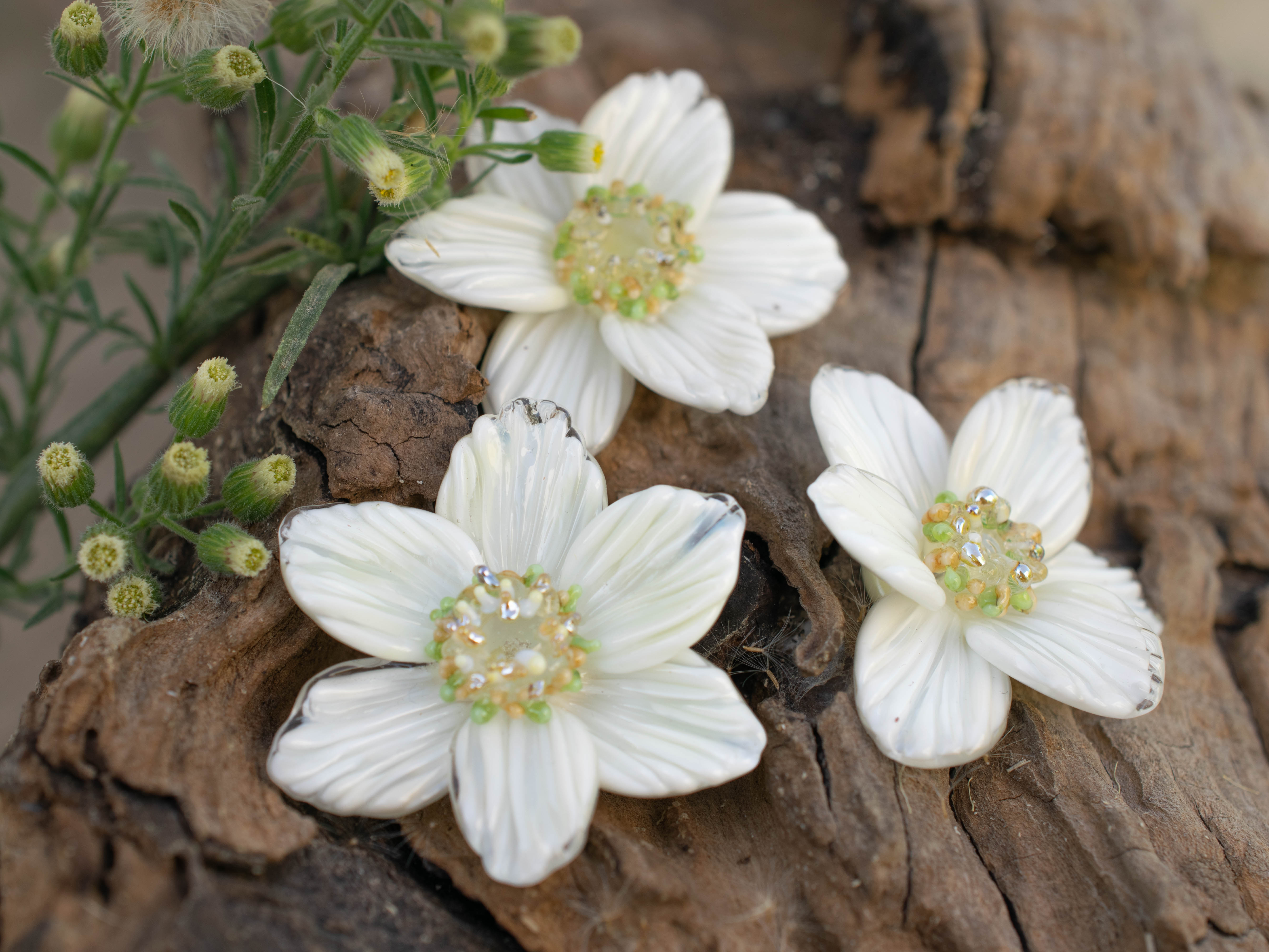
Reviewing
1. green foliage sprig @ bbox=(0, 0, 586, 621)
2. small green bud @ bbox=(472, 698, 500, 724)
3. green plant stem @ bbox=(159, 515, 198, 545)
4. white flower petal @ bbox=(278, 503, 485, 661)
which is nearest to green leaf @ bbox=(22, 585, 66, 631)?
green foliage sprig @ bbox=(0, 0, 586, 621)

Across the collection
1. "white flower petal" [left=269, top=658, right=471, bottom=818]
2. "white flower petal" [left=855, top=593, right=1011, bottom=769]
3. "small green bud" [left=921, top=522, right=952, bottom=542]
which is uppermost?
"small green bud" [left=921, top=522, right=952, bottom=542]

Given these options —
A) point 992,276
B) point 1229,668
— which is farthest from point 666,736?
point 992,276

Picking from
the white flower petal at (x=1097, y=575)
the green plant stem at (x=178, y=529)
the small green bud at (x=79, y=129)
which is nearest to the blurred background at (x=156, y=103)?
the small green bud at (x=79, y=129)

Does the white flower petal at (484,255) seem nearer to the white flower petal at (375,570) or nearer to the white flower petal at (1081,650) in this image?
the white flower petal at (375,570)

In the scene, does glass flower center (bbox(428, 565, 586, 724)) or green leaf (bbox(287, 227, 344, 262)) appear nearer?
glass flower center (bbox(428, 565, 586, 724))

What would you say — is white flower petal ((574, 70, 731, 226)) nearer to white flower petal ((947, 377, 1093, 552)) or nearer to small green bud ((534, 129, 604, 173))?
small green bud ((534, 129, 604, 173))

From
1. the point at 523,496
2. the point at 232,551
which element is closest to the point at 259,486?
the point at 232,551
